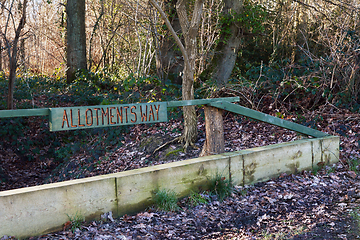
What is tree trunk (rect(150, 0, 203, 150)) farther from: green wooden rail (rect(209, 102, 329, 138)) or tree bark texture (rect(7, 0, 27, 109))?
tree bark texture (rect(7, 0, 27, 109))

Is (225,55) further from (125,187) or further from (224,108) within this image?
(125,187)

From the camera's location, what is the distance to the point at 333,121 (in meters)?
7.82

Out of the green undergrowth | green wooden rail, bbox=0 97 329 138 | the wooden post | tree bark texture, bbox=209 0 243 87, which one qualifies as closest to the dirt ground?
the wooden post

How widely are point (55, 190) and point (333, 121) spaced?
6750 millimetres

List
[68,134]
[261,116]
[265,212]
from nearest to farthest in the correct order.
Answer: [265,212] < [261,116] < [68,134]

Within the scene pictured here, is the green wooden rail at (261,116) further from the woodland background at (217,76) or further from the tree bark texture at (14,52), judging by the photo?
the tree bark texture at (14,52)

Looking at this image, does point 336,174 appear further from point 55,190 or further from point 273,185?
point 55,190

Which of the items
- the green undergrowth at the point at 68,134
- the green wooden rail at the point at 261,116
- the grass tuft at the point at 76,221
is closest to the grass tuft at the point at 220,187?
the green wooden rail at the point at 261,116

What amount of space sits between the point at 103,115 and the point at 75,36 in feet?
31.5

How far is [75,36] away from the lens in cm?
1245

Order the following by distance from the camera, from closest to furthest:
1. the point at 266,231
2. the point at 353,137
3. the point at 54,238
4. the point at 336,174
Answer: the point at 54,238
the point at 266,231
the point at 336,174
the point at 353,137

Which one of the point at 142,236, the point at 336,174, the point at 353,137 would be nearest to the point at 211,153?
the point at 142,236

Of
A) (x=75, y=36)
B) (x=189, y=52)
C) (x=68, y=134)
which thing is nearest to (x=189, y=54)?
(x=189, y=52)

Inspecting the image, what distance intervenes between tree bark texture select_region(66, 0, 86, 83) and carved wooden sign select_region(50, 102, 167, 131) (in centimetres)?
915
